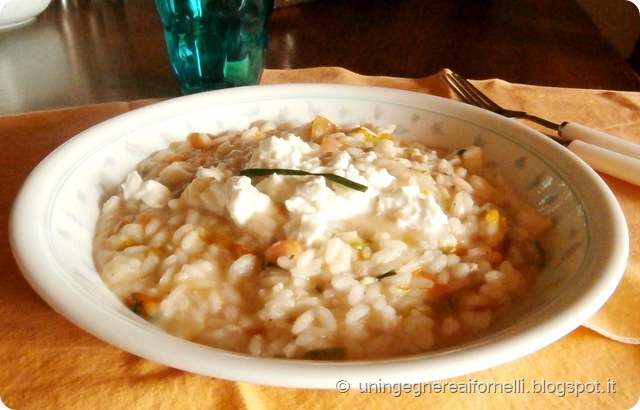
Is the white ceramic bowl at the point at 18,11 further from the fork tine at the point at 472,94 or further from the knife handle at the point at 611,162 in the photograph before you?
the knife handle at the point at 611,162

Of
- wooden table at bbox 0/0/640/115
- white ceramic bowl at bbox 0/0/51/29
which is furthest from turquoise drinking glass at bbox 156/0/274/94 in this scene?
white ceramic bowl at bbox 0/0/51/29

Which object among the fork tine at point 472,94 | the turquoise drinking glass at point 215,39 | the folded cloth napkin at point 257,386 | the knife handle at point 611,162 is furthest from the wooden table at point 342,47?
the folded cloth napkin at point 257,386

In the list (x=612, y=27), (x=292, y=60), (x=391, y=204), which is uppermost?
(x=391, y=204)

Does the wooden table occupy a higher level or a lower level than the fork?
lower

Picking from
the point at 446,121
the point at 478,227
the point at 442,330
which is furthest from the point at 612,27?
the point at 442,330

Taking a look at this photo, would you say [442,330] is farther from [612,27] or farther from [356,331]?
[612,27]

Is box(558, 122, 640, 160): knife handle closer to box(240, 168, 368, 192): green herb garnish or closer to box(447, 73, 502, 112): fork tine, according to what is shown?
box(447, 73, 502, 112): fork tine

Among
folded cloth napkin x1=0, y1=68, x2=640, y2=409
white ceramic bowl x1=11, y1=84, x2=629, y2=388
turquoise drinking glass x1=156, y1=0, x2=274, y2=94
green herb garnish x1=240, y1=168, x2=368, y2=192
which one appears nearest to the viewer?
white ceramic bowl x1=11, y1=84, x2=629, y2=388
